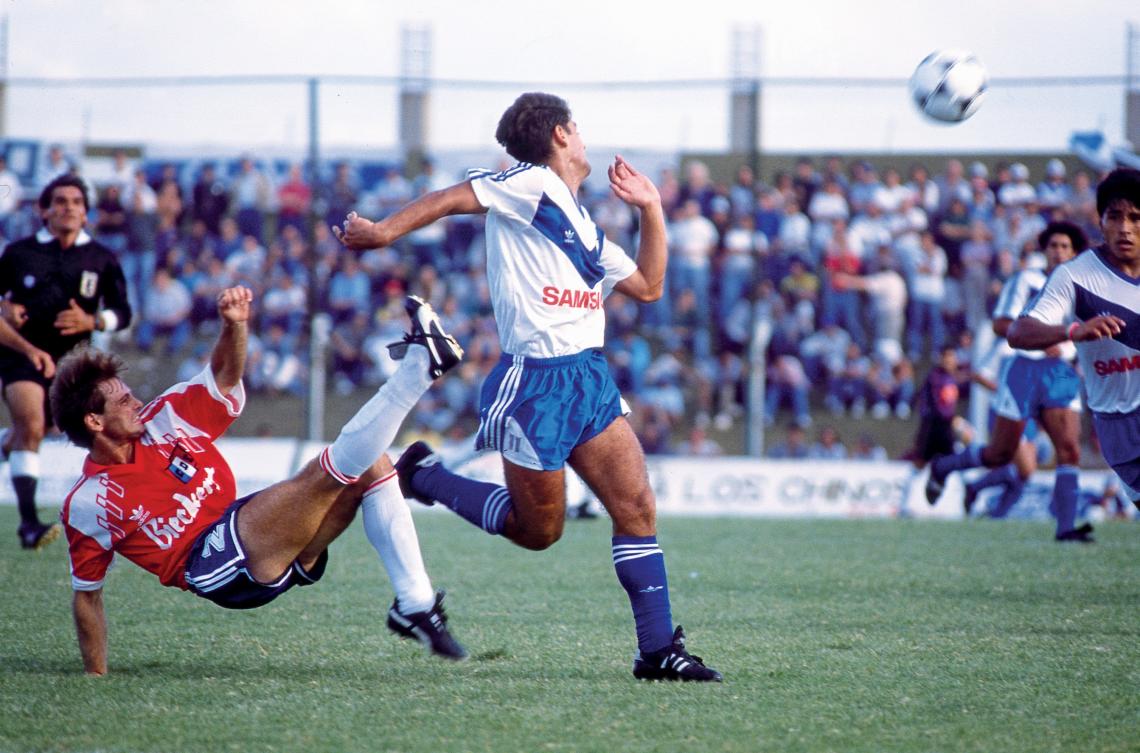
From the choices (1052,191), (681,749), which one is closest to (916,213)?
(1052,191)

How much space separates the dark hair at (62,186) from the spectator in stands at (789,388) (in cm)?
915

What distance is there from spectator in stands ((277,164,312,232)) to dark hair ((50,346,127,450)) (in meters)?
11.6

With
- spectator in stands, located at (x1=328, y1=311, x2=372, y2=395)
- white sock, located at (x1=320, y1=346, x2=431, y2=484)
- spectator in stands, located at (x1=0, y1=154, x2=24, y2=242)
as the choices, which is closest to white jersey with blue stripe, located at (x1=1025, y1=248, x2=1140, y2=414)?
white sock, located at (x1=320, y1=346, x2=431, y2=484)

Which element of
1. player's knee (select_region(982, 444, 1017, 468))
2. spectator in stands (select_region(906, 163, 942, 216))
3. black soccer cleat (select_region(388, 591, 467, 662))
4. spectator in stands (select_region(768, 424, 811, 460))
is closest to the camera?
black soccer cleat (select_region(388, 591, 467, 662))

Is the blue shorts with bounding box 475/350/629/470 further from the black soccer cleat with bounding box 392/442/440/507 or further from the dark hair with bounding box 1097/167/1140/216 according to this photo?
the dark hair with bounding box 1097/167/1140/216

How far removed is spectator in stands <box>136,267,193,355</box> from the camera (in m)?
15.9

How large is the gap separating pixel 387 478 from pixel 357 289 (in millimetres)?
11597

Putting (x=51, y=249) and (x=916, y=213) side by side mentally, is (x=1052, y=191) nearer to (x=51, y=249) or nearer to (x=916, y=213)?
(x=916, y=213)

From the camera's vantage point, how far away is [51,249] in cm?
862

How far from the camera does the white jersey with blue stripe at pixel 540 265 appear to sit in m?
4.68

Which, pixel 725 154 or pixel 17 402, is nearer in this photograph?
pixel 17 402

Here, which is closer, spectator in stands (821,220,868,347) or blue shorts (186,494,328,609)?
blue shorts (186,494,328,609)

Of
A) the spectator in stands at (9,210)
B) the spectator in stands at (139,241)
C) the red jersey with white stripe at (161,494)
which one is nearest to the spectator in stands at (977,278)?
the spectator in stands at (139,241)

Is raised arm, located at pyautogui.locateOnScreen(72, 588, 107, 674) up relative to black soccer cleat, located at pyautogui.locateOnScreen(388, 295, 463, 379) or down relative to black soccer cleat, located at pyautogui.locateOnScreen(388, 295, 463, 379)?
down
